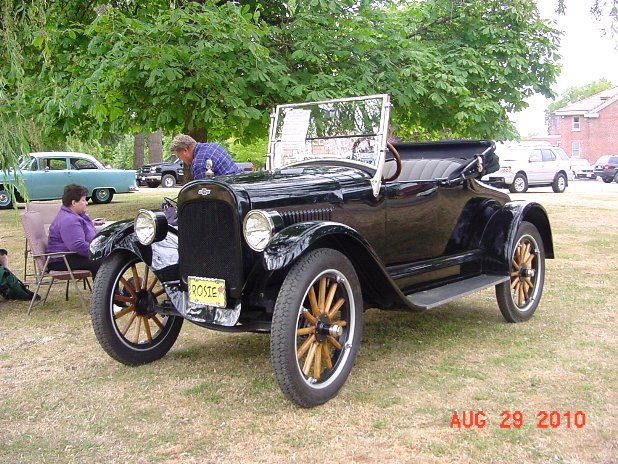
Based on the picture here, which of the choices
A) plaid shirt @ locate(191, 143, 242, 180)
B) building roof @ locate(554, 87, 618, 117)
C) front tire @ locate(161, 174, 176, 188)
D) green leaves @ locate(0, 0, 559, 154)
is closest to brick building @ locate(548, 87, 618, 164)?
building roof @ locate(554, 87, 618, 117)

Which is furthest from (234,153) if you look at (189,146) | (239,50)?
(189,146)

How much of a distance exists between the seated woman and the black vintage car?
1.00 m

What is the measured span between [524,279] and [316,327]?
2.69 metres

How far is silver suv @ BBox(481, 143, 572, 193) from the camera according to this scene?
2136 centimetres

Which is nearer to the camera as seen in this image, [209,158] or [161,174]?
[209,158]

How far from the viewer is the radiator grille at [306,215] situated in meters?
4.07

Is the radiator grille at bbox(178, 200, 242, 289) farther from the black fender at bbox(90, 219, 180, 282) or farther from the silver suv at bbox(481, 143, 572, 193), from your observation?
the silver suv at bbox(481, 143, 572, 193)

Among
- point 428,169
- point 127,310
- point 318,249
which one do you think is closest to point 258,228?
point 318,249

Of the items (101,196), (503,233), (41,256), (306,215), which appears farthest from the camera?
(101,196)

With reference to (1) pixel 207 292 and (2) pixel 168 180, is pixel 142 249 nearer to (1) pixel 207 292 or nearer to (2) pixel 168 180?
(1) pixel 207 292

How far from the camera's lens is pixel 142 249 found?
4.45m

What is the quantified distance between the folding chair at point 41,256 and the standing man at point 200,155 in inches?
57.1

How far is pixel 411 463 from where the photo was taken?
304 cm

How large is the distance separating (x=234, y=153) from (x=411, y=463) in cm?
3407
